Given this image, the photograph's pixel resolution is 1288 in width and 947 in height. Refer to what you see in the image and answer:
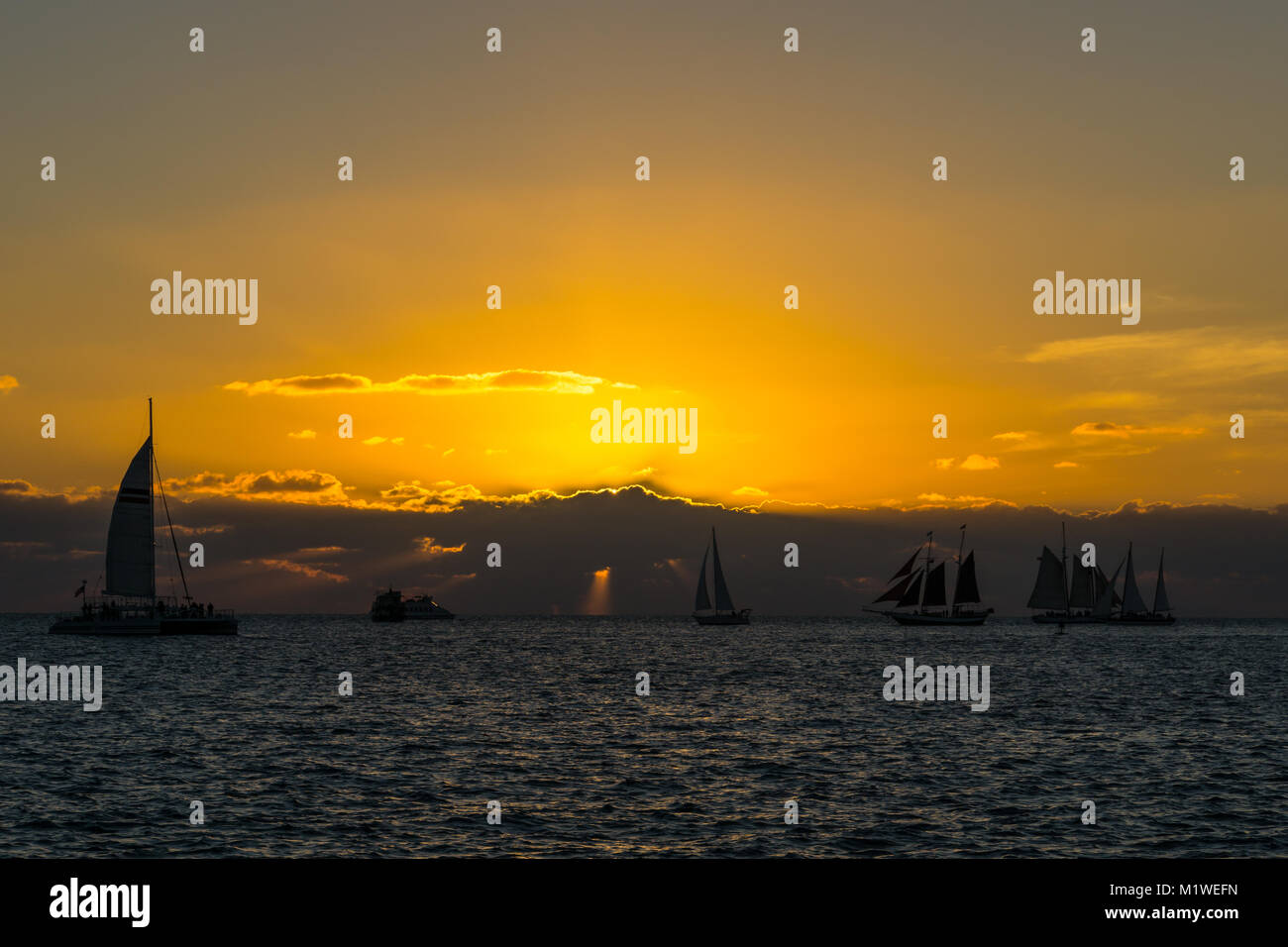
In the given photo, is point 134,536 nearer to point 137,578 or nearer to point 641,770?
point 137,578

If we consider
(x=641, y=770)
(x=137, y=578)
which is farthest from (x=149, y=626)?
(x=641, y=770)

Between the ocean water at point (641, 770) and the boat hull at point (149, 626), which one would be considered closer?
the ocean water at point (641, 770)

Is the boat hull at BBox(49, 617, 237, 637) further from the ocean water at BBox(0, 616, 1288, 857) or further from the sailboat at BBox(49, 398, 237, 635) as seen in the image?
the ocean water at BBox(0, 616, 1288, 857)

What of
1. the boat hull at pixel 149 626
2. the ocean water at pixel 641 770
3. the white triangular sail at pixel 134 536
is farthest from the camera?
the boat hull at pixel 149 626

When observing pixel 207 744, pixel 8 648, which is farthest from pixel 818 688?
pixel 8 648

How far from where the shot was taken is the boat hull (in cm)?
14775

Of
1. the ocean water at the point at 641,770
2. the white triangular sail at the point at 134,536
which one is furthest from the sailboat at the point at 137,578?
the ocean water at the point at 641,770

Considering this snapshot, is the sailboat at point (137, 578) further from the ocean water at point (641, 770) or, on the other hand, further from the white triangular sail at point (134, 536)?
the ocean water at point (641, 770)

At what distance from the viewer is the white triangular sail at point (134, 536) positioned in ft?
472

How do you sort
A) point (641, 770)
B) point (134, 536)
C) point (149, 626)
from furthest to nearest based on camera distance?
point (149, 626)
point (134, 536)
point (641, 770)

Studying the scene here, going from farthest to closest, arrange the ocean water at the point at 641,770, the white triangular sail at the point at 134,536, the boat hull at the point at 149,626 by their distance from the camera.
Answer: the boat hull at the point at 149,626 → the white triangular sail at the point at 134,536 → the ocean water at the point at 641,770

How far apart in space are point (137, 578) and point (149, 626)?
6.41 meters

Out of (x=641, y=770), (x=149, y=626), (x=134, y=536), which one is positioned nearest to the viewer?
(x=641, y=770)

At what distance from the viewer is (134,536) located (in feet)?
474
